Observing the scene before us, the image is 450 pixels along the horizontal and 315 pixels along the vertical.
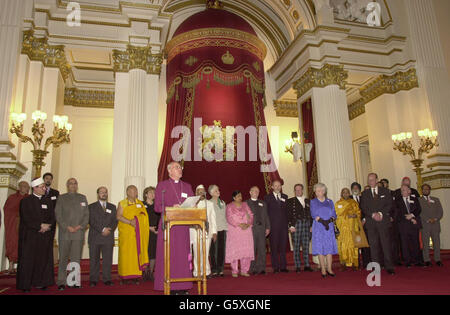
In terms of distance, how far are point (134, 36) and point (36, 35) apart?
6.14 feet

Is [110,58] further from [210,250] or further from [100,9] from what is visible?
[210,250]

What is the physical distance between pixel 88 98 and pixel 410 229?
305 inches

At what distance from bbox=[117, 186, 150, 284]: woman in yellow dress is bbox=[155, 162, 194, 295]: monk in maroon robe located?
3.62 ft

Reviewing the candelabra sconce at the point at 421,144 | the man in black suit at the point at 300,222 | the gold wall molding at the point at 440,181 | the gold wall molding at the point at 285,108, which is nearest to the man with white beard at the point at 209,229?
the man in black suit at the point at 300,222

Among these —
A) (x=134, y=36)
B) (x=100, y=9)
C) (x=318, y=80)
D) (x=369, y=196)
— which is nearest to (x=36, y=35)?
(x=100, y=9)

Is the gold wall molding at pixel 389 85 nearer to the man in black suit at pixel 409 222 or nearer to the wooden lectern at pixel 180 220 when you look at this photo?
the man in black suit at pixel 409 222

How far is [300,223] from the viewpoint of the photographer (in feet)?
19.9

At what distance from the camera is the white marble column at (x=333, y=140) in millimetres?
8336

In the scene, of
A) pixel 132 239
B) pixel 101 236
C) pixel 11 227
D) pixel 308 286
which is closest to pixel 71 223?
pixel 101 236

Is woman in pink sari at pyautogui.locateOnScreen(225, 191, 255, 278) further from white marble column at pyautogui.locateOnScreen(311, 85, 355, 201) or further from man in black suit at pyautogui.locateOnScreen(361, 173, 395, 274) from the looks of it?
white marble column at pyautogui.locateOnScreen(311, 85, 355, 201)

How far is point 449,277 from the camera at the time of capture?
4.66 meters

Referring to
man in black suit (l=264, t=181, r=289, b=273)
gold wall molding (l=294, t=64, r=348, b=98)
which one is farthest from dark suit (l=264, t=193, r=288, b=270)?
gold wall molding (l=294, t=64, r=348, b=98)

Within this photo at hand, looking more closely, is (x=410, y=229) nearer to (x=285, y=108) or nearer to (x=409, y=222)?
(x=409, y=222)

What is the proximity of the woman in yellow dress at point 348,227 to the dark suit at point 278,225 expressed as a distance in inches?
33.6
